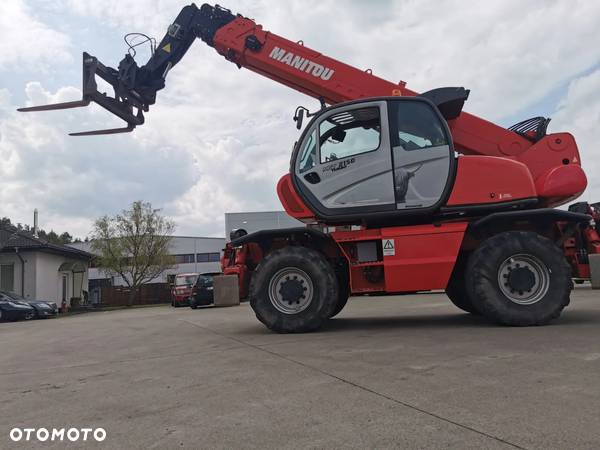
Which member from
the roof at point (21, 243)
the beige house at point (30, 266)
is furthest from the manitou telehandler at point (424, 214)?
the beige house at point (30, 266)

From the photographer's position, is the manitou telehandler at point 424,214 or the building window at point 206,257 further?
the building window at point 206,257

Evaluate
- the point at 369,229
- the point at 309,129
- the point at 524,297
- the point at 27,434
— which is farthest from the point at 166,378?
the point at 524,297

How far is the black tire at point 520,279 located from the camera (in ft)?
22.7

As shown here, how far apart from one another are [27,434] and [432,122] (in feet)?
21.1

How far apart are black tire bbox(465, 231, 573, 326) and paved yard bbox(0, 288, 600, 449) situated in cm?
33

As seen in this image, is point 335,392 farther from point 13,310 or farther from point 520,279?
point 13,310

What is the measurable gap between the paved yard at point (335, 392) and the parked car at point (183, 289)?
2025 cm

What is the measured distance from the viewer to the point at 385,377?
437 centimetres

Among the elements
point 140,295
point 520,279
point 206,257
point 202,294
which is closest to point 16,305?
point 202,294

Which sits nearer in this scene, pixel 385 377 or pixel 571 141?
pixel 385 377

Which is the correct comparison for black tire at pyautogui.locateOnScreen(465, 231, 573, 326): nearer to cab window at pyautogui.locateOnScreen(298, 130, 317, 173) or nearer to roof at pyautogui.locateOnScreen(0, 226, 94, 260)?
cab window at pyautogui.locateOnScreen(298, 130, 317, 173)

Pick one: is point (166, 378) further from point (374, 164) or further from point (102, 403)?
point (374, 164)

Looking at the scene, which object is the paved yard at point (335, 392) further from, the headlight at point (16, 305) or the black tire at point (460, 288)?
the headlight at point (16, 305)

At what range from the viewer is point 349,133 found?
7.67 meters
